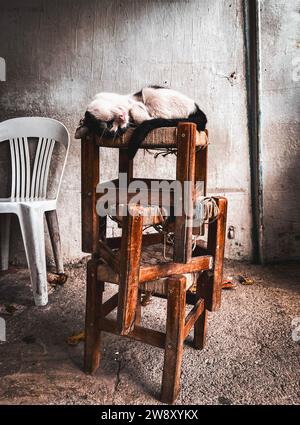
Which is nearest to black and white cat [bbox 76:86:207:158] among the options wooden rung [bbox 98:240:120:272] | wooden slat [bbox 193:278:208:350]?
wooden rung [bbox 98:240:120:272]

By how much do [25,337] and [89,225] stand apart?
2.70 ft

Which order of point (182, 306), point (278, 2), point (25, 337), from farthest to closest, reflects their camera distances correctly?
point (278, 2), point (25, 337), point (182, 306)

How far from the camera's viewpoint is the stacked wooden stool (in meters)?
1.19

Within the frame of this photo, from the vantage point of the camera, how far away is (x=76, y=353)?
164 cm

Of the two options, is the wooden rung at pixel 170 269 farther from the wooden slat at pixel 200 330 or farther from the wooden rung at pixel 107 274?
the wooden slat at pixel 200 330

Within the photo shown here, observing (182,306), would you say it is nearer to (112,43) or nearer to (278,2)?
(112,43)

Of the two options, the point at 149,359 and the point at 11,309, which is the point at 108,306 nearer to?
the point at 149,359

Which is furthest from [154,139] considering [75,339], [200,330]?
[75,339]

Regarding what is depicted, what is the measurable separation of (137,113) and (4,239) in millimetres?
1920

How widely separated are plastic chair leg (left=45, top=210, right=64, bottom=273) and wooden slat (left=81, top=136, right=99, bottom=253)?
3.90ft

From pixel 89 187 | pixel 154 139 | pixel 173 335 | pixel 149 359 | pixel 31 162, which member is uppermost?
pixel 31 162

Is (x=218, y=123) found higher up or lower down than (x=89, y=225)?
higher up

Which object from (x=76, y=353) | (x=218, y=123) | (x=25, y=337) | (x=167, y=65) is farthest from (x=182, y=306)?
(x=167, y=65)

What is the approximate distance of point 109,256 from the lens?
4.52 feet
